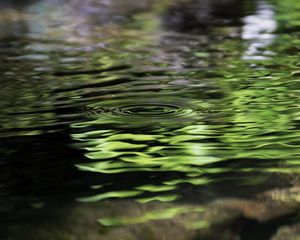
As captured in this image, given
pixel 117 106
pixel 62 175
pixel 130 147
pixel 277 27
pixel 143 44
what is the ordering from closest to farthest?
pixel 62 175 → pixel 130 147 → pixel 117 106 → pixel 143 44 → pixel 277 27

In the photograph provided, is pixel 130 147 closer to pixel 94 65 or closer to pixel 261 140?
pixel 261 140

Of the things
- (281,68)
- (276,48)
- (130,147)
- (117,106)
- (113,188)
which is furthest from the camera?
(276,48)

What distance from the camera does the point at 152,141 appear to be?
195 centimetres

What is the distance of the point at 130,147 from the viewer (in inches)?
74.5

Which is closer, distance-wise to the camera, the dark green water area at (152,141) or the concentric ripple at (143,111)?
the dark green water area at (152,141)

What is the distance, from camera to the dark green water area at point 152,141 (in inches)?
51.1

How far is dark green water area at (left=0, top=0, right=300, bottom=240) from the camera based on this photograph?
130 centimetres

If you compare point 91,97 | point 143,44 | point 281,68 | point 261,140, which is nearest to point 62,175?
point 261,140

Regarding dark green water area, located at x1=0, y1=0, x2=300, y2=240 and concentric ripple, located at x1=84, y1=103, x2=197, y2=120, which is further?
concentric ripple, located at x1=84, y1=103, x2=197, y2=120

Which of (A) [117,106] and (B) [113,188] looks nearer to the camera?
(B) [113,188]

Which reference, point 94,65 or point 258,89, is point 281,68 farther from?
point 94,65

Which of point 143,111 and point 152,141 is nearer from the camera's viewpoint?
point 152,141

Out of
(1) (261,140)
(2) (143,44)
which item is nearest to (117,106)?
(1) (261,140)

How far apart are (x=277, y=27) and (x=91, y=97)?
3205 millimetres
